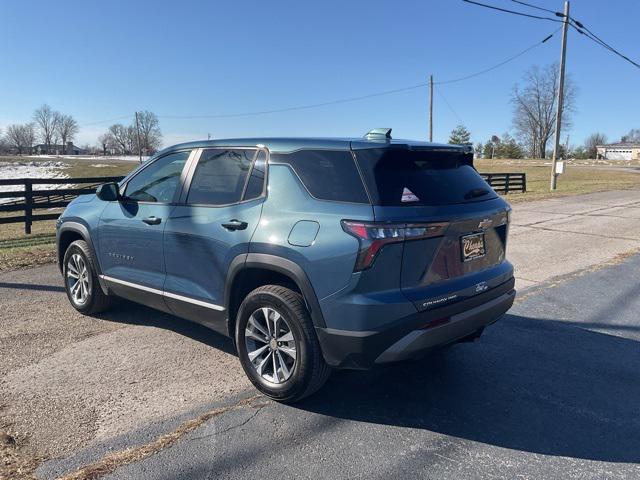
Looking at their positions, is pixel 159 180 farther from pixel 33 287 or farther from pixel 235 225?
pixel 33 287

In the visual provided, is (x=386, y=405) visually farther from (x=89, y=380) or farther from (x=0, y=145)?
(x=0, y=145)

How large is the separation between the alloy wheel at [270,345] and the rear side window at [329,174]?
33.9 inches

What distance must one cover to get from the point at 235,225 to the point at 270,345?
0.86 metres

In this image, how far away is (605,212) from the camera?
1549cm

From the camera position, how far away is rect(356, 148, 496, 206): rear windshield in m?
3.26

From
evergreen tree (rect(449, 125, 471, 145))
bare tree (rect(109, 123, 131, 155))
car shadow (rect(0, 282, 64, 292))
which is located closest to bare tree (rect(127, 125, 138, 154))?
bare tree (rect(109, 123, 131, 155))

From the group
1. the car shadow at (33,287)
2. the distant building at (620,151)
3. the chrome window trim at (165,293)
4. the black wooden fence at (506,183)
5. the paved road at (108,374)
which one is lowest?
the paved road at (108,374)

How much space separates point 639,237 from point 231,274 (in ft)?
32.8

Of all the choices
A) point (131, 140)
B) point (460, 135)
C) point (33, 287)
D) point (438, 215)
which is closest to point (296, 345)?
point (438, 215)

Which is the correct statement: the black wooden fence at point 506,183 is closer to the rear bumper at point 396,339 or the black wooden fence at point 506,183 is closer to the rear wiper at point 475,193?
the rear wiper at point 475,193

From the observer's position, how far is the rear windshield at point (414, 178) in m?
3.26

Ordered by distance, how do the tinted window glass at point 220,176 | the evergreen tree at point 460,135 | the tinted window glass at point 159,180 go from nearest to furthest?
the tinted window glass at point 220,176, the tinted window glass at point 159,180, the evergreen tree at point 460,135

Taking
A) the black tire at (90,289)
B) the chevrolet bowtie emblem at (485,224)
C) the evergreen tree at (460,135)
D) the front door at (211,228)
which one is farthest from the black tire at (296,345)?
the evergreen tree at (460,135)

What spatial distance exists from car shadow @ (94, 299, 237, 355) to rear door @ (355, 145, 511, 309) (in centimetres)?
197
